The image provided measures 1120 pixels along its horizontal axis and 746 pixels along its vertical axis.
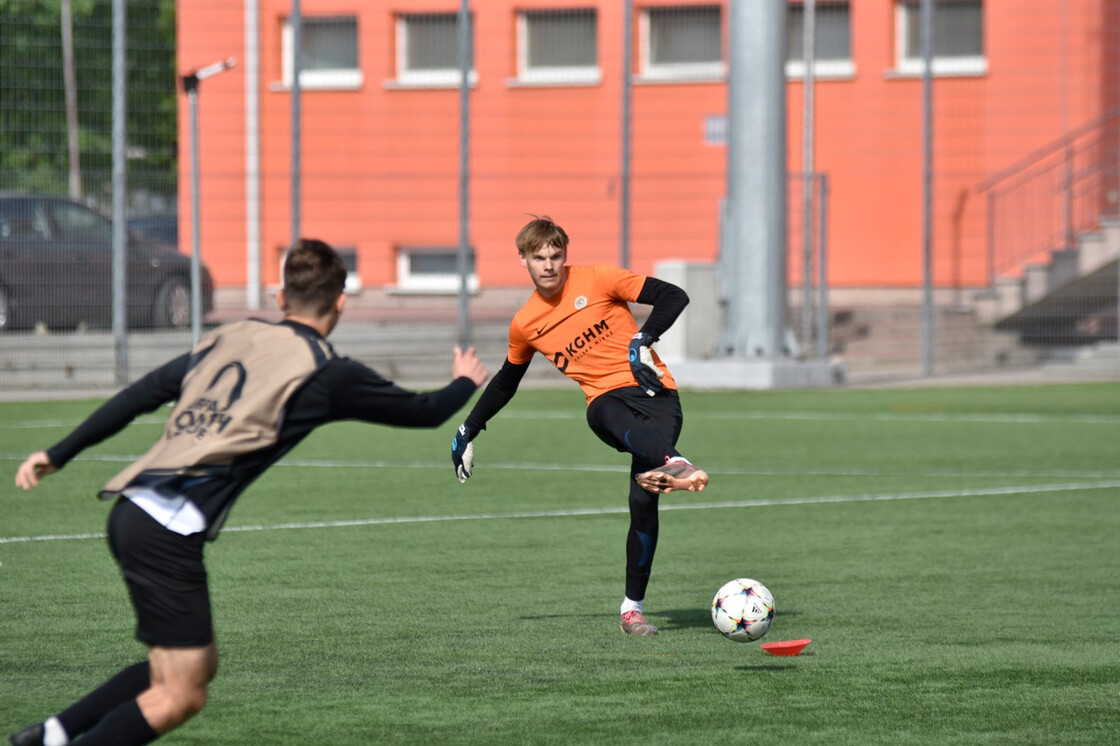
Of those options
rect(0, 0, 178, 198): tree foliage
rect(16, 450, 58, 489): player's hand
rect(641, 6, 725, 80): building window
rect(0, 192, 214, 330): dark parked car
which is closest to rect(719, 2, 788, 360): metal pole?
rect(0, 0, 178, 198): tree foliage

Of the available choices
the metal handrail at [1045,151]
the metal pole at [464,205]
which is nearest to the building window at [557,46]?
the metal pole at [464,205]

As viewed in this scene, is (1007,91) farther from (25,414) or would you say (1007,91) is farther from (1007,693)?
(1007,693)

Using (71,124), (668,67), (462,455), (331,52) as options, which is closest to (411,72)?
(331,52)

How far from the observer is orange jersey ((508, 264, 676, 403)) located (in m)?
7.55

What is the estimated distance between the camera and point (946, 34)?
2831 centimetres

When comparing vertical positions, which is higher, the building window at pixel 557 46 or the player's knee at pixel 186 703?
the building window at pixel 557 46

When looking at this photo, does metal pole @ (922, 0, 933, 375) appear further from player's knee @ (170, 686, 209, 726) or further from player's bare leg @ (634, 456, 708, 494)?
player's knee @ (170, 686, 209, 726)

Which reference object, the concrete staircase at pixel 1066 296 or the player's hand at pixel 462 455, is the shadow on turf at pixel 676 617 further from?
the concrete staircase at pixel 1066 296

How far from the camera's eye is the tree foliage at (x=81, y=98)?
20.8 metres

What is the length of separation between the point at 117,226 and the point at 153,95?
3.17 metres

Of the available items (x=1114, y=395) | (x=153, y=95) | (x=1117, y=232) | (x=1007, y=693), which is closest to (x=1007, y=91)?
(x=1117, y=232)

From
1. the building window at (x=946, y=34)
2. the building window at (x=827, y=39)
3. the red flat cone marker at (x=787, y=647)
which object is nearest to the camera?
the red flat cone marker at (x=787, y=647)

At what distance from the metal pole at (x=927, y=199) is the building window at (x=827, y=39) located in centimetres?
491

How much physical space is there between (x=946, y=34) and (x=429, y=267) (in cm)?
940
